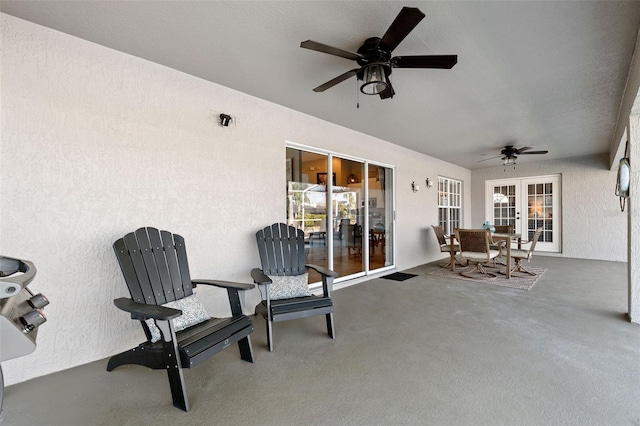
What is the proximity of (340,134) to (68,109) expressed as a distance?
10.3 ft

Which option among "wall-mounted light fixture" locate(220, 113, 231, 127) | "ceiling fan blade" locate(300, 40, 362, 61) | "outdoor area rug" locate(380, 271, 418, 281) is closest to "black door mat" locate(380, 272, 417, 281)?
"outdoor area rug" locate(380, 271, 418, 281)

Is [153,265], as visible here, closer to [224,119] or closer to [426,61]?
[224,119]

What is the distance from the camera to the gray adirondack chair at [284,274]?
2447mm

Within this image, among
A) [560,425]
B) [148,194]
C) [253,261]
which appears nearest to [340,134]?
[253,261]

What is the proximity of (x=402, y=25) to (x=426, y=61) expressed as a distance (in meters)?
0.43

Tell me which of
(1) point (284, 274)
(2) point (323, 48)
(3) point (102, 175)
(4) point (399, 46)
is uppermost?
(4) point (399, 46)

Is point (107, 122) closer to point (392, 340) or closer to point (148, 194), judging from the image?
point (148, 194)

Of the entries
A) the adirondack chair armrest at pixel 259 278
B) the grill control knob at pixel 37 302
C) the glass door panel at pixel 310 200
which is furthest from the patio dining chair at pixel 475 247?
the grill control knob at pixel 37 302

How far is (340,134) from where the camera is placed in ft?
14.3

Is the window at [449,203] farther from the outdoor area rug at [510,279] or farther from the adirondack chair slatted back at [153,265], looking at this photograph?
the adirondack chair slatted back at [153,265]

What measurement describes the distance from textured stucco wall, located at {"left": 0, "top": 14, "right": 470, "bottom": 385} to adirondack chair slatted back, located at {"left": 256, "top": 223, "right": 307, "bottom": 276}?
244 millimetres

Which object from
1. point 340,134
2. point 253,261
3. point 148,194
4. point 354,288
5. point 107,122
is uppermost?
point 340,134

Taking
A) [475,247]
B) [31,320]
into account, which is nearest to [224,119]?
[31,320]

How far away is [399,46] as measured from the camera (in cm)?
229
